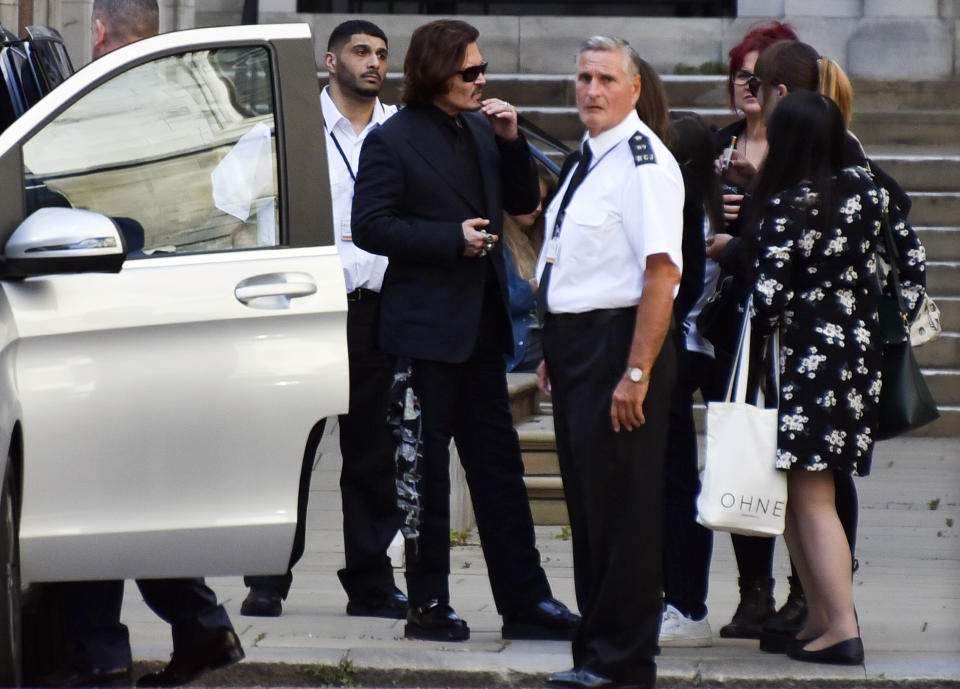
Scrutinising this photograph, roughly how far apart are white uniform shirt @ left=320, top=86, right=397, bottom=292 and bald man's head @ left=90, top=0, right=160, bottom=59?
33.6 inches

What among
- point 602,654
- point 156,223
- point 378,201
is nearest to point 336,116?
point 378,201

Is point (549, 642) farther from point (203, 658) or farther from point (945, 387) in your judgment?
point (945, 387)

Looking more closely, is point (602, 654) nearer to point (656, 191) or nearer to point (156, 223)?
point (656, 191)

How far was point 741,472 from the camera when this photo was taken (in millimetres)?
5148

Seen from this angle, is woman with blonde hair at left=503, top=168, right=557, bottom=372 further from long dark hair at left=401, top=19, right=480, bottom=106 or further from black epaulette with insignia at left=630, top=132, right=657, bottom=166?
black epaulette with insignia at left=630, top=132, right=657, bottom=166

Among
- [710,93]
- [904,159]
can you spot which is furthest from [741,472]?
[710,93]

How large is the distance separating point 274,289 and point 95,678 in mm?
1335

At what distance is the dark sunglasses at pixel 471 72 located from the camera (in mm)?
5582

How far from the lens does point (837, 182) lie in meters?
5.24

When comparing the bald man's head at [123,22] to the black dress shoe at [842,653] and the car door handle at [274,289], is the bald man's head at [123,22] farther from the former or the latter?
the black dress shoe at [842,653]

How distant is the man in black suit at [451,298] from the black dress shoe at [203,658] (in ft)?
2.40

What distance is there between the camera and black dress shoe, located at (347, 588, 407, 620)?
20.2 feet

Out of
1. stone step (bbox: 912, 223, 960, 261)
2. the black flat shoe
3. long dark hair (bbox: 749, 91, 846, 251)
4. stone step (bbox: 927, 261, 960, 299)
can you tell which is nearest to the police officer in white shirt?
long dark hair (bbox: 749, 91, 846, 251)

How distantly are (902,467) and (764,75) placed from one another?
4598 mm
